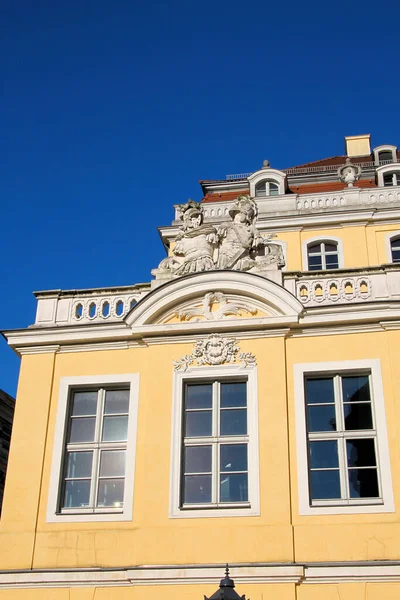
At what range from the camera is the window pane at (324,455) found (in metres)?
13.2

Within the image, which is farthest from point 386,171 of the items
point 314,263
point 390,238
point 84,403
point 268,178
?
point 84,403

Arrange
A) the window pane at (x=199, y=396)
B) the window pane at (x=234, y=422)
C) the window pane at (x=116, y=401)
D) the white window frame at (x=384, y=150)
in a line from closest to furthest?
the window pane at (x=234, y=422) < the window pane at (x=199, y=396) < the window pane at (x=116, y=401) < the white window frame at (x=384, y=150)

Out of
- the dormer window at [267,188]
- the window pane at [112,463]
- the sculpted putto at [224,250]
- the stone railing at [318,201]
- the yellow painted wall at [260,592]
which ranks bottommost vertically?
the yellow painted wall at [260,592]

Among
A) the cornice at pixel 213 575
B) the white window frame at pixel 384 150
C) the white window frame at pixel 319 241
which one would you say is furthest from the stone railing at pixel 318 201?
the cornice at pixel 213 575

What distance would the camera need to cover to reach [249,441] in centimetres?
1342

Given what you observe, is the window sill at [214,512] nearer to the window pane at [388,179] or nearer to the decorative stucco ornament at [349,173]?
the decorative stucco ornament at [349,173]

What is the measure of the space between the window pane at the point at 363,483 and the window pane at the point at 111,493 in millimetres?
3908

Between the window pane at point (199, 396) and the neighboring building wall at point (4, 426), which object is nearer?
the window pane at point (199, 396)

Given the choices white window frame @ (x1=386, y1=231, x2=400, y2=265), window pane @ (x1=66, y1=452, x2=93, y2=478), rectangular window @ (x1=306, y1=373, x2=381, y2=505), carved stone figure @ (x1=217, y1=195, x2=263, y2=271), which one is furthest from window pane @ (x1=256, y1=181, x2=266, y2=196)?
window pane @ (x1=66, y1=452, x2=93, y2=478)

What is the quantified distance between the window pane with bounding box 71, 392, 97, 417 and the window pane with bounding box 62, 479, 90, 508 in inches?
49.7

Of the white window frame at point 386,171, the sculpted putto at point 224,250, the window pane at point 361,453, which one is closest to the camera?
the window pane at point 361,453

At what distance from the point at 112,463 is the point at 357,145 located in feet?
65.5

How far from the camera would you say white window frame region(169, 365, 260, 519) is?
1288 cm

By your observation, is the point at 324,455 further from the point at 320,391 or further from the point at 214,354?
the point at 214,354
